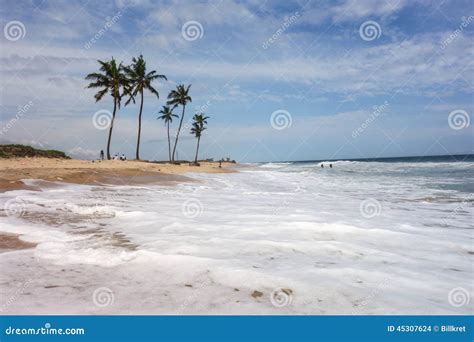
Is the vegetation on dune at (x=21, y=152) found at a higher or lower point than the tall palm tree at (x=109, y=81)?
lower

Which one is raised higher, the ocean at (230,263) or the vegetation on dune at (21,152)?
the vegetation on dune at (21,152)

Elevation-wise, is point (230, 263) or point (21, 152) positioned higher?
point (21, 152)

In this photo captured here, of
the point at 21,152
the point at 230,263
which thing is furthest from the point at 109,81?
the point at 230,263

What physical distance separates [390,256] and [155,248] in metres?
3.21

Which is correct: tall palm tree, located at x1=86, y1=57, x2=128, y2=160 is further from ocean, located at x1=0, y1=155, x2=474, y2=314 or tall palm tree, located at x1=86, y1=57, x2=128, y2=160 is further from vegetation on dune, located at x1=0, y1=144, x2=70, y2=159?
ocean, located at x1=0, y1=155, x2=474, y2=314

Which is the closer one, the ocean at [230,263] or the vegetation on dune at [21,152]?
the ocean at [230,263]

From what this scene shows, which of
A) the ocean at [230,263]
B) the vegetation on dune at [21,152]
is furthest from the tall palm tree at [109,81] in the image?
the ocean at [230,263]

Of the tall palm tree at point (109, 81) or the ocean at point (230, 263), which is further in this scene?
the tall palm tree at point (109, 81)

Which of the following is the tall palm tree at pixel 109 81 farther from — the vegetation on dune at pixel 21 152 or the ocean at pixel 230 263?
the ocean at pixel 230 263

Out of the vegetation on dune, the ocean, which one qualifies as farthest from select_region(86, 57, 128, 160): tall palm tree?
the ocean

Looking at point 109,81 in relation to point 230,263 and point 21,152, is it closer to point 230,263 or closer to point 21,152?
point 21,152

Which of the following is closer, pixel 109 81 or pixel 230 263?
pixel 230 263

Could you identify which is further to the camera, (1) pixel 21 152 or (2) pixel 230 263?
(1) pixel 21 152

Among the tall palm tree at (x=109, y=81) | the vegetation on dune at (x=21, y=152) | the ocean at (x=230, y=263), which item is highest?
the tall palm tree at (x=109, y=81)
